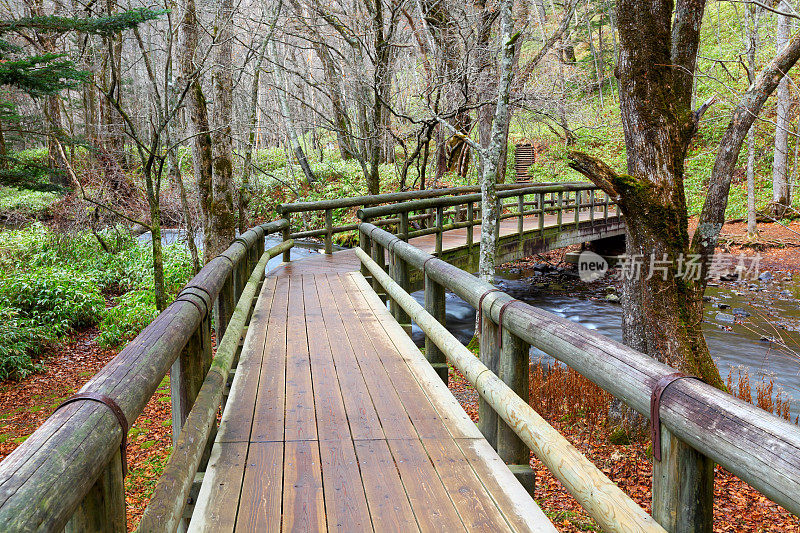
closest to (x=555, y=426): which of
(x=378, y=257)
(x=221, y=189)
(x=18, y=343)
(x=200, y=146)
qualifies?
(x=378, y=257)

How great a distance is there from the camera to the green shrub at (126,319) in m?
10.8

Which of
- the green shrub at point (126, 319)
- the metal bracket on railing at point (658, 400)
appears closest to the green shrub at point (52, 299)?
the green shrub at point (126, 319)

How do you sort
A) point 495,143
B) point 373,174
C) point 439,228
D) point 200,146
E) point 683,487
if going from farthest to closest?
point 373,174 < point 200,146 < point 439,228 < point 495,143 < point 683,487

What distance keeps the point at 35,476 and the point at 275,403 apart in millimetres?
2662

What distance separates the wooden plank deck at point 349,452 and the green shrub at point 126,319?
677cm

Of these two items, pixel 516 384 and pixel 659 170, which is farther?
pixel 659 170

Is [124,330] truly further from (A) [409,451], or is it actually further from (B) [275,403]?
(A) [409,451]

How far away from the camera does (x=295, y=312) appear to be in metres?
6.50

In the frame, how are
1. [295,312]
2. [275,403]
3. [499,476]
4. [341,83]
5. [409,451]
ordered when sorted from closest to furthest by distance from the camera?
[499,476], [409,451], [275,403], [295,312], [341,83]

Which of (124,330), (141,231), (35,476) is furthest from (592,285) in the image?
(35,476)

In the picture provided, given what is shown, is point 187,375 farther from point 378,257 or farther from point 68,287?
point 68,287

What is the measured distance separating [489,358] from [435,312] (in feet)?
4.01

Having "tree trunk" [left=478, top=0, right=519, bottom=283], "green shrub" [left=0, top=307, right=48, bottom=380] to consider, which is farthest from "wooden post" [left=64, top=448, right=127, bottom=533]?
"green shrub" [left=0, top=307, right=48, bottom=380]

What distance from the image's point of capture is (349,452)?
3.11 metres
